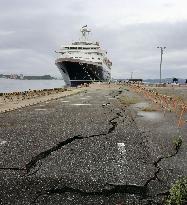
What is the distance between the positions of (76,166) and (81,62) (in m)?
82.8

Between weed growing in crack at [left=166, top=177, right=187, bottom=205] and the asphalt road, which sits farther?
the asphalt road

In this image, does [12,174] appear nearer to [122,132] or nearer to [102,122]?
[122,132]

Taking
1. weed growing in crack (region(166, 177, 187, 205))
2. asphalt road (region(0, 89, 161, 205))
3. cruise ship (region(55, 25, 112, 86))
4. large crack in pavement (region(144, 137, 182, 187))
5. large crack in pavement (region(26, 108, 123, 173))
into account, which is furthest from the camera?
cruise ship (region(55, 25, 112, 86))

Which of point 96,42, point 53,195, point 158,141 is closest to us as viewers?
point 53,195

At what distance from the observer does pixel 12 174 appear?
239 inches

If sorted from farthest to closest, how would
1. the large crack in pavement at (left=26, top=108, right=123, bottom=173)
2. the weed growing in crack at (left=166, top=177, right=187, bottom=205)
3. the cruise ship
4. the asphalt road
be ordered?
the cruise ship → the large crack in pavement at (left=26, top=108, right=123, bottom=173) → the asphalt road → the weed growing in crack at (left=166, top=177, right=187, bottom=205)

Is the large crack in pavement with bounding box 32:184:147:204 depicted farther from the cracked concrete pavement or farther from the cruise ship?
the cruise ship

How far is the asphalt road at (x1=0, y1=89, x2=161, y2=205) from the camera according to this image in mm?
5051

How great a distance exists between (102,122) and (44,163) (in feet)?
21.3

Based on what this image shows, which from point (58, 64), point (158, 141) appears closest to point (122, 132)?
point (158, 141)

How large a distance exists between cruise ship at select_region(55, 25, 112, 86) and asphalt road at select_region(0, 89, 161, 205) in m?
78.6

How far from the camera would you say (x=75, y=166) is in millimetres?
6574

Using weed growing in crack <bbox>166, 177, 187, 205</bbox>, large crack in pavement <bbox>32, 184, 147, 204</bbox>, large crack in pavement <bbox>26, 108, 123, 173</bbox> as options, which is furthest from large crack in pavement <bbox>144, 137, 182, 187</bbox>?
large crack in pavement <bbox>26, 108, 123, 173</bbox>

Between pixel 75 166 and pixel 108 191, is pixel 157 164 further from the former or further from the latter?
pixel 108 191
